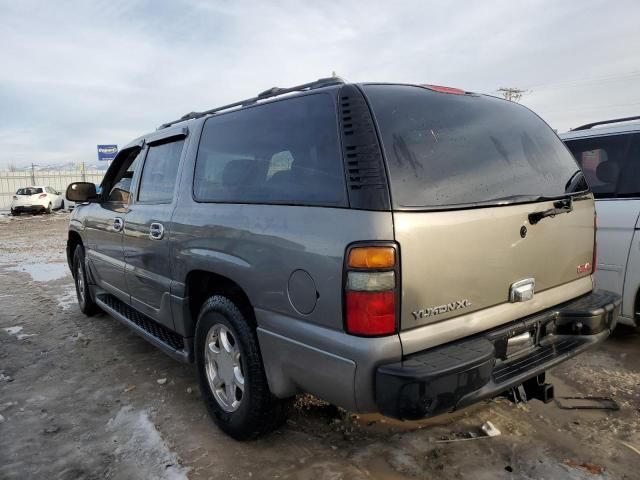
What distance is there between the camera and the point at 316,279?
202 centimetres

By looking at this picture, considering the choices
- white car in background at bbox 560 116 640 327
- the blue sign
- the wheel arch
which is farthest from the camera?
the blue sign

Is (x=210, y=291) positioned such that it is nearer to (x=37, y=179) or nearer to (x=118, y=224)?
(x=118, y=224)

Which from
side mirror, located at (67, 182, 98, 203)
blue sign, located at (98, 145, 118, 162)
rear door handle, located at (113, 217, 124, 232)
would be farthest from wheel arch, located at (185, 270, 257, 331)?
blue sign, located at (98, 145, 118, 162)

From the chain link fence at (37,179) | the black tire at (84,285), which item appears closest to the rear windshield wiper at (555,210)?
the black tire at (84,285)

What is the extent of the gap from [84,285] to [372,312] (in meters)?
4.44

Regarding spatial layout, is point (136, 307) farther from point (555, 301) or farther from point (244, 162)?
point (555, 301)

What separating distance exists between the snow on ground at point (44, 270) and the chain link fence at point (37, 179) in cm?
2211

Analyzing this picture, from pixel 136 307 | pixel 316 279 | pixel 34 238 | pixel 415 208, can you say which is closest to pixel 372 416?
pixel 316 279

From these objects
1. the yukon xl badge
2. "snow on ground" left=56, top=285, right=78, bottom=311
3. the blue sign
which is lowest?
"snow on ground" left=56, top=285, right=78, bottom=311

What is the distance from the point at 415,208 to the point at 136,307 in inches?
106

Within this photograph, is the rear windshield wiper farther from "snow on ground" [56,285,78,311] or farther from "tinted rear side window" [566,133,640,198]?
"snow on ground" [56,285,78,311]

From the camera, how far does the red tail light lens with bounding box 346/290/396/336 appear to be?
74.1 inches

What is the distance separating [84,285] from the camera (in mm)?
5289

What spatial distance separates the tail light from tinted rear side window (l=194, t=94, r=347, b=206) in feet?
Result: 0.88
